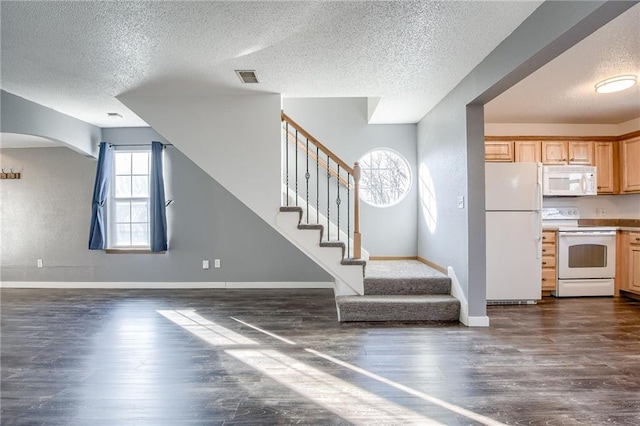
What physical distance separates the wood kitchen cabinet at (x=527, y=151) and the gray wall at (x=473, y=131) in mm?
1377

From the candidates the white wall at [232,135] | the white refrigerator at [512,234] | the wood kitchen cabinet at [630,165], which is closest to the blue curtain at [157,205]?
the white wall at [232,135]

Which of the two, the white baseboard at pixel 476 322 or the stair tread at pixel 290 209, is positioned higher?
the stair tread at pixel 290 209

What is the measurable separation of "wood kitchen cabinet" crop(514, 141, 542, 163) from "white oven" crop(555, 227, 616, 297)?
1070 mm

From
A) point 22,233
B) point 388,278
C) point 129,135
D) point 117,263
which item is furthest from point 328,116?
point 22,233

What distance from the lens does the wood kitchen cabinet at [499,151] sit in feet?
15.6

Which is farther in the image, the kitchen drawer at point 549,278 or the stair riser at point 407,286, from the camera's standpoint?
the kitchen drawer at point 549,278

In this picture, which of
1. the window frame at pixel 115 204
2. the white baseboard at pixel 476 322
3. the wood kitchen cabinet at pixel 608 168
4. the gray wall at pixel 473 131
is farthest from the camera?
the window frame at pixel 115 204

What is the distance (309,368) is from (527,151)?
4352mm

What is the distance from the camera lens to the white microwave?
4719 millimetres

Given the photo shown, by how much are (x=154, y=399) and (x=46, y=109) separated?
13.5 ft

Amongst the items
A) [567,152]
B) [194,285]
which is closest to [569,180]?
[567,152]

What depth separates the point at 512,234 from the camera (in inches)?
163

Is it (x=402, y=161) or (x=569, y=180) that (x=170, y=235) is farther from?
(x=569, y=180)

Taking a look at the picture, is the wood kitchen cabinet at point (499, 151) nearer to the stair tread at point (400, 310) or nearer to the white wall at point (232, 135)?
the stair tread at point (400, 310)
